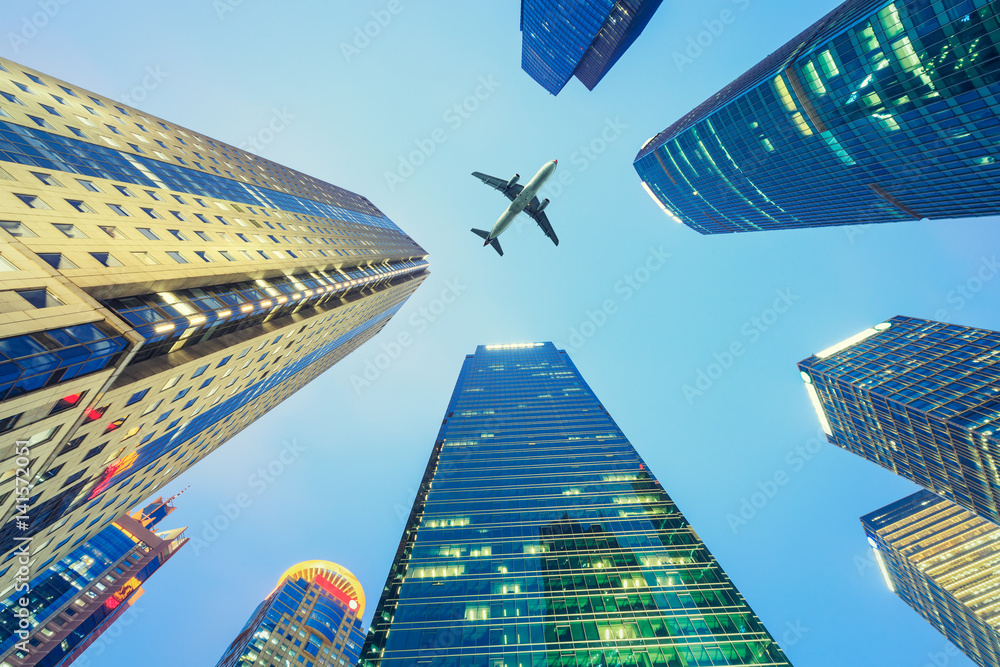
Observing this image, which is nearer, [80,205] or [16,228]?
[16,228]

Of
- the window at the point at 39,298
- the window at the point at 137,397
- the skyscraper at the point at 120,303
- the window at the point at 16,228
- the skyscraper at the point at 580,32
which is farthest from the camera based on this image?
the skyscraper at the point at 580,32

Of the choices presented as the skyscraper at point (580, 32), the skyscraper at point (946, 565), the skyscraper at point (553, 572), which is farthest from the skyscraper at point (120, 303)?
the skyscraper at point (946, 565)

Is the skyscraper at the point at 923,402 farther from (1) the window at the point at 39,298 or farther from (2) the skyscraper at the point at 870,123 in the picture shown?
(1) the window at the point at 39,298


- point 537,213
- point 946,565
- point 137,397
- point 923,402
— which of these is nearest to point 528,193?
point 537,213

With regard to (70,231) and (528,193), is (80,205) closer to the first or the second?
(70,231)

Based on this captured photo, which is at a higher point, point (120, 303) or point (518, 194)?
point (518, 194)

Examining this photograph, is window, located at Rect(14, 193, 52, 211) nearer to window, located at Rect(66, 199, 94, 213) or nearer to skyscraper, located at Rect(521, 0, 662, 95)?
window, located at Rect(66, 199, 94, 213)

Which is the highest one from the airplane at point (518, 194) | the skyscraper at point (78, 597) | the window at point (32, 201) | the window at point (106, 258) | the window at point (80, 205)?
the airplane at point (518, 194)

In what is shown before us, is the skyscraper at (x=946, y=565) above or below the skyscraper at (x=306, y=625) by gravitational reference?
above
